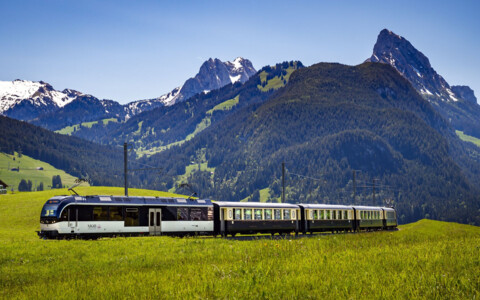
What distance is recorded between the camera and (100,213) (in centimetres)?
4138

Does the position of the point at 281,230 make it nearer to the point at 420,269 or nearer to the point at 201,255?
the point at 201,255

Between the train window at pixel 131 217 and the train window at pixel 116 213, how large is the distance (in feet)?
1.92

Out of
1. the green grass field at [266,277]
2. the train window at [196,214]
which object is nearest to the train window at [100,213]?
the train window at [196,214]

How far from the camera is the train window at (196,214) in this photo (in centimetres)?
4772

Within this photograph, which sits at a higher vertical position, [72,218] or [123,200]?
[123,200]

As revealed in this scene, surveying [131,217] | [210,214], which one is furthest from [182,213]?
[131,217]

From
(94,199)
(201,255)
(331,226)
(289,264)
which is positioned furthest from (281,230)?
(289,264)

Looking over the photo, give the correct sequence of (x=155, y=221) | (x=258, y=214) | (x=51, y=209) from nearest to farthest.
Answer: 1. (x=51, y=209)
2. (x=155, y=221)
3. (x=258, y=214)

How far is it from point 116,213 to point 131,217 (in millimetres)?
1567

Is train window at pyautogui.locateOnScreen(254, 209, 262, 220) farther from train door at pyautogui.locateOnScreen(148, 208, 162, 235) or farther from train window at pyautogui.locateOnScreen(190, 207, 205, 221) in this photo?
train door at pyautogui.locateOnScreen(148, 208, 162, 235)

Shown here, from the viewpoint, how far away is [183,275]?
17.1 m

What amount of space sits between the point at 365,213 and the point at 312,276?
58.2m

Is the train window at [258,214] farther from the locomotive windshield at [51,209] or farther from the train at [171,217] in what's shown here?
the locomotive windshield at [51,209]

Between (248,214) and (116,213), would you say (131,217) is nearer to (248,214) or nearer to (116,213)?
(116,213)
